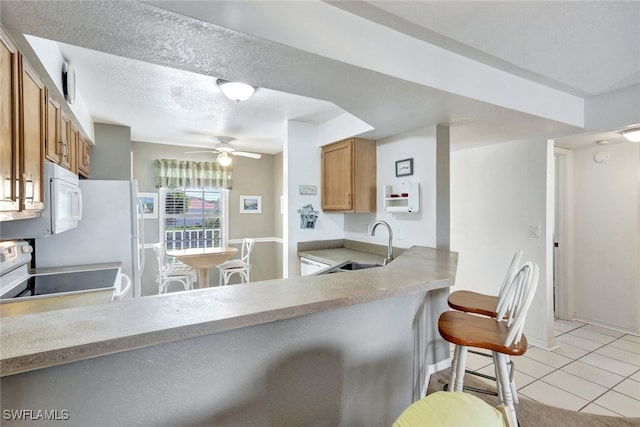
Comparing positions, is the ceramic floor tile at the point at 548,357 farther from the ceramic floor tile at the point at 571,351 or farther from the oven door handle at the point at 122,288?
the oven door handle at the point at 122,288

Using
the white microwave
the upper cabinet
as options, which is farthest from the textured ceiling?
the white microwave

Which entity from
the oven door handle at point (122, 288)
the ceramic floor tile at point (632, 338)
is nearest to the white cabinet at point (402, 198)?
the oven door handle at point (122, 288)

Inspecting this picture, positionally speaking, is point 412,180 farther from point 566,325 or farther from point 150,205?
point 150,205

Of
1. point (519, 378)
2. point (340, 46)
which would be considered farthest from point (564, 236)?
point (340, 46)

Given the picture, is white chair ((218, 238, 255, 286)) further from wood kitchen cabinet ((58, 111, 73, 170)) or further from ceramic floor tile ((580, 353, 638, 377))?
ceramic floor tile ((580, 353, 638, 377))

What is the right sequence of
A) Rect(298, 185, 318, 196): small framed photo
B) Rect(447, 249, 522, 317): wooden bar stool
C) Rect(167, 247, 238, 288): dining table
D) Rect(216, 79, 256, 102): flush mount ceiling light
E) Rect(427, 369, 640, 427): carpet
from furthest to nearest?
Rect(167, 247, 238, 288): dining table
Rect(298, 185, 318, 196): small framed photo
Rect(216, 79, 256, 102): flush mount ceiling light
Rect(427, 369, 640, 427): carpet
Rect(447, 249, 522, 317): wooden bar stool

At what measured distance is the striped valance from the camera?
15.4 ft

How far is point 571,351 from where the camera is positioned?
2.81 meters

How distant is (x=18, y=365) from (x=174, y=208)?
4652 millimetres

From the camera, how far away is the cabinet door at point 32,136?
4.76 ft

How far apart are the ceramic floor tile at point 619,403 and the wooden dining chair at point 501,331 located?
1169 millimetres

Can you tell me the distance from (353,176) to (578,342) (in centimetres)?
287

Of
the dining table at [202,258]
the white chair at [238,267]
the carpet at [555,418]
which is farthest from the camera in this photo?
the white chair at [238,267]
